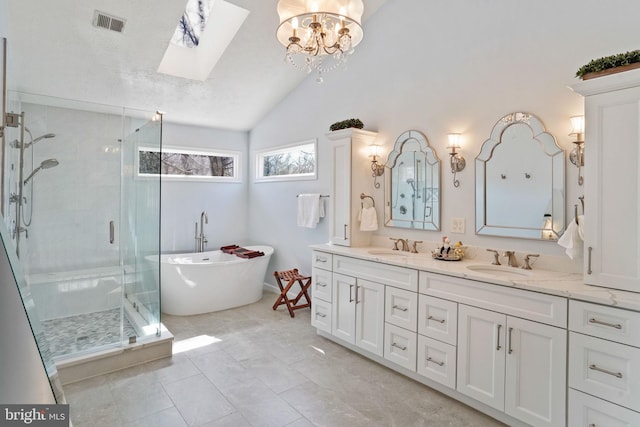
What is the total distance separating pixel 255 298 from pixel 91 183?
2377 mm

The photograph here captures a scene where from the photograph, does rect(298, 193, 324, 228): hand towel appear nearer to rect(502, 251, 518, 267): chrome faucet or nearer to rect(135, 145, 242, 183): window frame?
rect(135, 145, 242, 183): window frame

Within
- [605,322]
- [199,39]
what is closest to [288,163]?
[199,39]

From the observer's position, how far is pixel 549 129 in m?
2.47

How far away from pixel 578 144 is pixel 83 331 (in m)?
4.20

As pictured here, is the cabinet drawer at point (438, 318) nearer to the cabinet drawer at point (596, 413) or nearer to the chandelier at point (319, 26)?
the cabinet drawer at point (596, 413)

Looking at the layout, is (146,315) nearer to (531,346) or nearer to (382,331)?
(382,331)

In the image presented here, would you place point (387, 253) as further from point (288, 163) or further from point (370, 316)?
point (288, 163)

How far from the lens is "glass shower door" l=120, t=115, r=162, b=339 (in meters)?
3.48

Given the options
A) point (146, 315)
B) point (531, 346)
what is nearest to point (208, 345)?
point (146, 315)

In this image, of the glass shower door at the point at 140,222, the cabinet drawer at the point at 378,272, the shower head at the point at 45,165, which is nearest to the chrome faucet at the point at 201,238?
the glass shower door at the point at 140,222

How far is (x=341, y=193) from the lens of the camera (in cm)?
367

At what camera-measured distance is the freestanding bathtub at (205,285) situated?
4.14m

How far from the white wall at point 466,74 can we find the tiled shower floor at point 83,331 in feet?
7.73

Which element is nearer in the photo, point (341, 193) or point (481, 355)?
point (481, 355)
